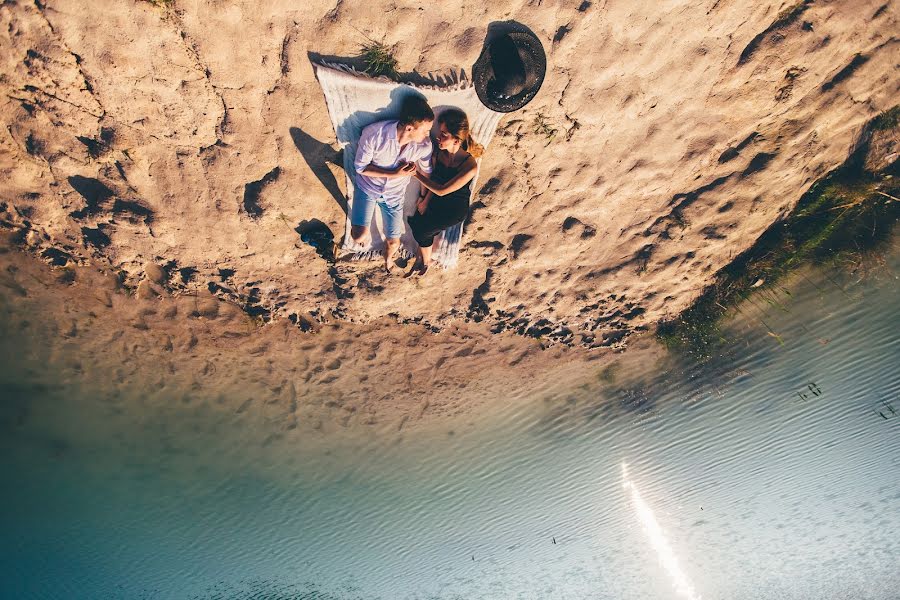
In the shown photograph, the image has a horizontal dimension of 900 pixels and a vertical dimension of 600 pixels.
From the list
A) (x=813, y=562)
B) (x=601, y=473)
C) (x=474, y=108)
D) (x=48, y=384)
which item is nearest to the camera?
(x=474, y=108)

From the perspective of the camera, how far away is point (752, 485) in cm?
460

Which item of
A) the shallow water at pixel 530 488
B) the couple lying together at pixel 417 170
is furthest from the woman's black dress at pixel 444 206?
the shallow water at pixel 530 488

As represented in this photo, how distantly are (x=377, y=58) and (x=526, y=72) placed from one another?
1.07 m

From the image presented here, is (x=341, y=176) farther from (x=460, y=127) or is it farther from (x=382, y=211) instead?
(x=460, y=127)

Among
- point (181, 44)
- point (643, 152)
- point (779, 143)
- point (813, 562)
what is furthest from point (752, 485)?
point (181, 44)

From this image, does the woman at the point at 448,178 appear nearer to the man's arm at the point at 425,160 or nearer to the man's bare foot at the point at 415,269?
the man's arm at the point at 425,160

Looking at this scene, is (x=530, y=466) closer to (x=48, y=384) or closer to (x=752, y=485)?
(x=752, y=485)

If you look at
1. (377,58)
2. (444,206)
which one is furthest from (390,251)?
(377,58)

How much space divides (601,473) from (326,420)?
3.05m

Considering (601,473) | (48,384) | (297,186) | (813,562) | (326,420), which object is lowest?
(813,562)

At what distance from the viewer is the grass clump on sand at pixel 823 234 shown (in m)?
3.55

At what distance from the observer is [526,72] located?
9.72 feet

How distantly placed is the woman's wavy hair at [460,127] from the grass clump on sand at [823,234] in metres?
2.60

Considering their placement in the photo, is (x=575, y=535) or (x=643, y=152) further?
(x=575, y=535)
